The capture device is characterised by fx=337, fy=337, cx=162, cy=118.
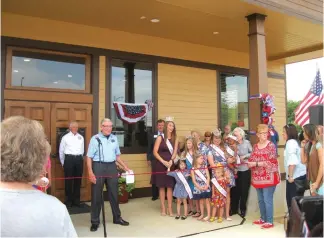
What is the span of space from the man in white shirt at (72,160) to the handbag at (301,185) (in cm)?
373

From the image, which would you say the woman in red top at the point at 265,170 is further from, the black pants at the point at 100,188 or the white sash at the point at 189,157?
the black pants at the point at 100,188

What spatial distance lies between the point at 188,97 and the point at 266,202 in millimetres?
3839

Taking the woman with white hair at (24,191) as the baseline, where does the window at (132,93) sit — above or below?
above

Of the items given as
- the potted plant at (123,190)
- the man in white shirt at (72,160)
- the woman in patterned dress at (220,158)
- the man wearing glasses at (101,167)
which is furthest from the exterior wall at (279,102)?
the man wearing glasses at (101,167)

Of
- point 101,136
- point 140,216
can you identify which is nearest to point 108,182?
point 101,136

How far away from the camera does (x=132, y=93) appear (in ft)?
24.2

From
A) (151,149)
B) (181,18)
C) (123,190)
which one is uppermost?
(181,18)

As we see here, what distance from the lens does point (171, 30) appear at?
23.7ft

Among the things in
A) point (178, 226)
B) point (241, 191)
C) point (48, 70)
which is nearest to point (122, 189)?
point (178, 226)

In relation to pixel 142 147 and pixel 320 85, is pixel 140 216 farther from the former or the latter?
pixel 320 85

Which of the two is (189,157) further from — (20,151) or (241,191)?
(20,151)

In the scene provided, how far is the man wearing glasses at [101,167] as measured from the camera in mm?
4816

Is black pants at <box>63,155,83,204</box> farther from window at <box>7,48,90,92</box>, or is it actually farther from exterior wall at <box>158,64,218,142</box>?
exterior wall at <box>158,64,218,142</box>

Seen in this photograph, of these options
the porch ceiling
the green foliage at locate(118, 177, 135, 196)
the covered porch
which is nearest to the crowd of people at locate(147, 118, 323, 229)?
the covered porch
